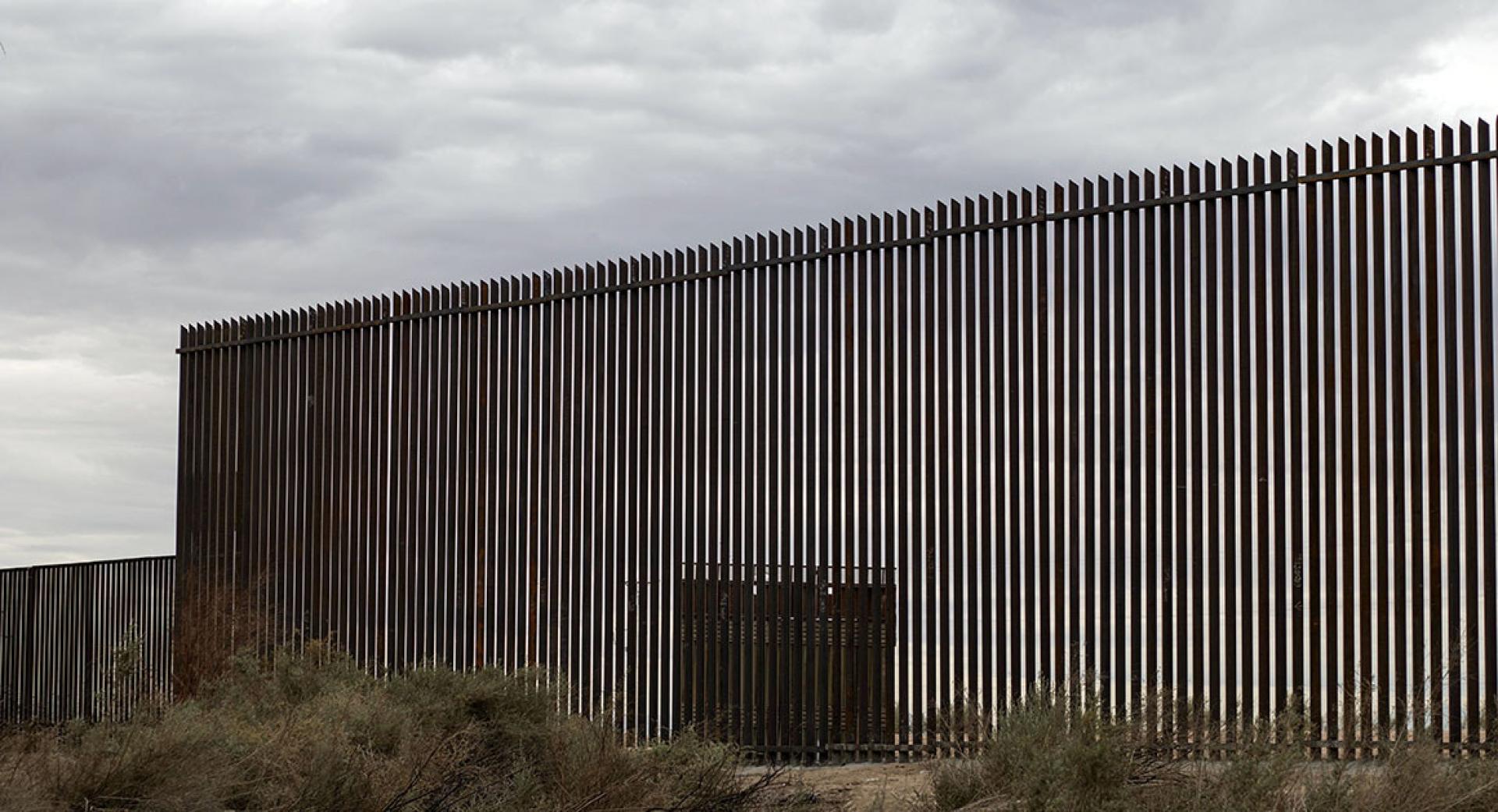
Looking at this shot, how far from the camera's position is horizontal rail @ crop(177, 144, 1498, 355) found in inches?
403

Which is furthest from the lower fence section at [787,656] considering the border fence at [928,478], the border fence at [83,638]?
the border fence at [83,638]

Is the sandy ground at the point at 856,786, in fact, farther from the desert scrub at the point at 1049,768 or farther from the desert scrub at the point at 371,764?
the desert scrub at the point at 371,764

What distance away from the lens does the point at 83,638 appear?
19766 mm

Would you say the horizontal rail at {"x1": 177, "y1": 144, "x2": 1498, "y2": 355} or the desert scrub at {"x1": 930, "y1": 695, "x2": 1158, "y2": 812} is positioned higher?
the horizontal rail at {"x1": 177, "y1": 144, "x2": 1498, "y2": 355}

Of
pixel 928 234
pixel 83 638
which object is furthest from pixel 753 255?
pixel 83 638

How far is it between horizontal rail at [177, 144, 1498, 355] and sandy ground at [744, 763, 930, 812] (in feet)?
11.4

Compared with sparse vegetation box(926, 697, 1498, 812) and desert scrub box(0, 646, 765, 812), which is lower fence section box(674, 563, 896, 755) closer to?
desert scrub box(0, 646, 765, 812)

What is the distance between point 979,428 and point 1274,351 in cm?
194

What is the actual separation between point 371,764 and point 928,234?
17.8 feet

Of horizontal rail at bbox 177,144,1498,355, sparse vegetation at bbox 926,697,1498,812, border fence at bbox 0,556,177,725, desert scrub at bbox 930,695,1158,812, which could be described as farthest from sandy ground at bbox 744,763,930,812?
border fence at bbox 0,556,177,725

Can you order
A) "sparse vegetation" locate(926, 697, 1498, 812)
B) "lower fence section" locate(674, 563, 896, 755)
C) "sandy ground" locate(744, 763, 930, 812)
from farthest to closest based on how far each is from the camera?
"lower fence section" locate(674, 563, 896, 755)
"sandy ground" locate(744, 763, 930, 812)
"sparse vegetation" locate(926, 697, 1498, 812)

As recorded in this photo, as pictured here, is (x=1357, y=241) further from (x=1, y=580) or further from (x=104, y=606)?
(x=1, y=580)

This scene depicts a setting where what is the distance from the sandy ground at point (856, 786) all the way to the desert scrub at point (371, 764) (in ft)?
1.27

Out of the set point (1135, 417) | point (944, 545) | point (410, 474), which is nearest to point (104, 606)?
point (410, 474)
